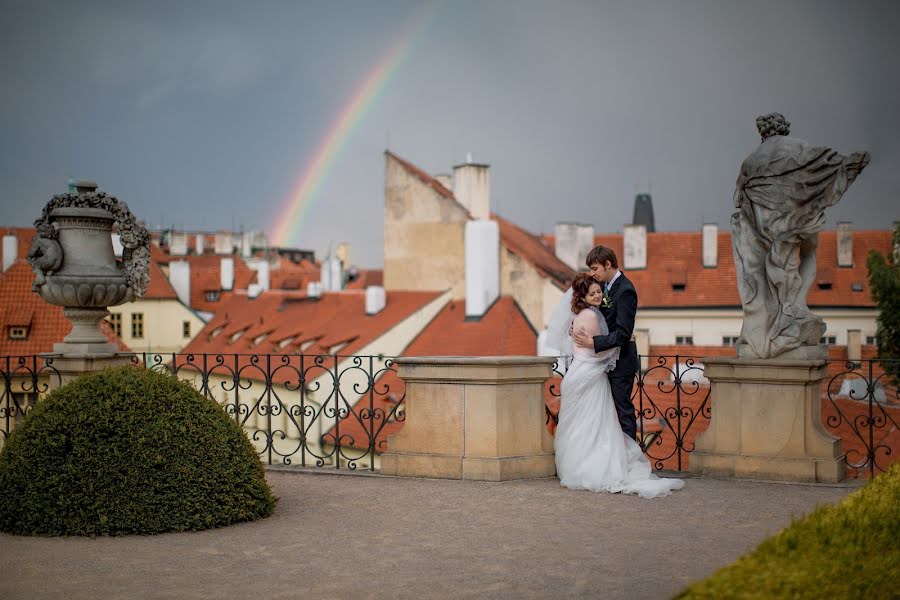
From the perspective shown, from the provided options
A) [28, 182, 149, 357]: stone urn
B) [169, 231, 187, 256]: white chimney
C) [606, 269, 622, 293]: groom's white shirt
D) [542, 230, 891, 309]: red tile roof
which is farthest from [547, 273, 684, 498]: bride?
[169, 231, 187, 256]: white chimney

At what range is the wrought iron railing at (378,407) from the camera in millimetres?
10039

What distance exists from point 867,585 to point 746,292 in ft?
18.8

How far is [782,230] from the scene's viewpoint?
944cm

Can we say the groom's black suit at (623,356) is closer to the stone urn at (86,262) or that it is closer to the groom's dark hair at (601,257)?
the groom's dark hair at (601,257)

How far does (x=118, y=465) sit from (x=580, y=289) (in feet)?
13.7

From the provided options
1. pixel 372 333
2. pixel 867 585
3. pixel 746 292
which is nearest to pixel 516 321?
pixel 372 333

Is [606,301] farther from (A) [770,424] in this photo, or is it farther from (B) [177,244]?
(B) [177,244]

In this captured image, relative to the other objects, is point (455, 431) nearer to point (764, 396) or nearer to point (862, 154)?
point (764, 396)

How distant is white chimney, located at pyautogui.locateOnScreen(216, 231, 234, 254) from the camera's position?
110m

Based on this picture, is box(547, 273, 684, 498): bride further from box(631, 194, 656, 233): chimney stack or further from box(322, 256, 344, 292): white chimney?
box(631, 194, 656, 233): chimney stack

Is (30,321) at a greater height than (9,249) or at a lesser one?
lesser

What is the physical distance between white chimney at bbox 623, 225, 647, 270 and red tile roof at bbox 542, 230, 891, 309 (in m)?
0.51

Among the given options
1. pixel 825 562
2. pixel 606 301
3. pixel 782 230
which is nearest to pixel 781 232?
pixel 782 230

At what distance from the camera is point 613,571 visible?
6336mm
